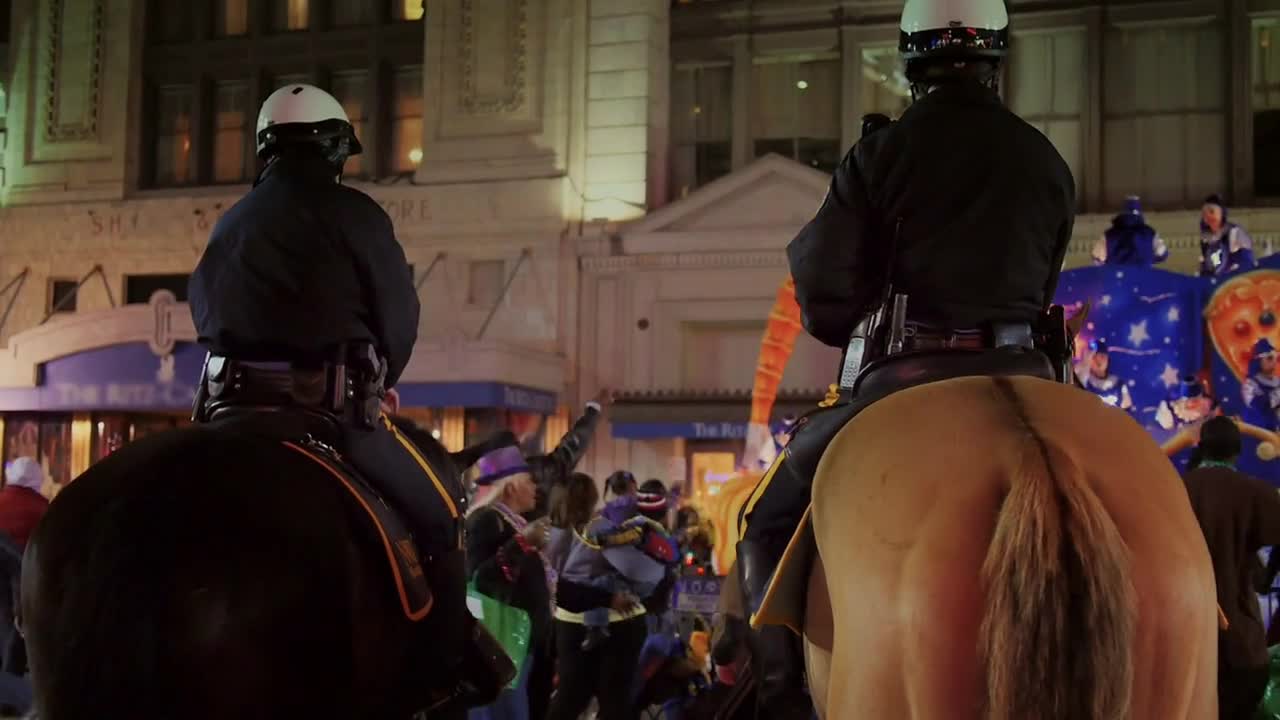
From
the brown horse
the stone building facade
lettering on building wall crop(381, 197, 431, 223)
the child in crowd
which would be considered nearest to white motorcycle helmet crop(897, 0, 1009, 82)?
the brown horse

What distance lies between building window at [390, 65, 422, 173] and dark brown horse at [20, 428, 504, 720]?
23.8m

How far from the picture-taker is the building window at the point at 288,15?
96.2 feet

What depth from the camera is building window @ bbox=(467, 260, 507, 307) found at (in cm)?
2583

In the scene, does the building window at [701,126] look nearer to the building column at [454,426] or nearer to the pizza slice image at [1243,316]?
the building column at [454,426]

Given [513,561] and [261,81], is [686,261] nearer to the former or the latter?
[261,81]

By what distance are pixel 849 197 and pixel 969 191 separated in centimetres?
39

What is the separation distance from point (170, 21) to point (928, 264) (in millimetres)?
28360

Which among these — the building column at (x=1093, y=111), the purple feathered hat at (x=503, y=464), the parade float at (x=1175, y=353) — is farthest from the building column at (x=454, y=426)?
the purple feathered hat at (x=503, y=464)

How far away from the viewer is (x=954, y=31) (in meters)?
4.89

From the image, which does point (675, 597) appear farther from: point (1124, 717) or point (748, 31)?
point (748, 31)

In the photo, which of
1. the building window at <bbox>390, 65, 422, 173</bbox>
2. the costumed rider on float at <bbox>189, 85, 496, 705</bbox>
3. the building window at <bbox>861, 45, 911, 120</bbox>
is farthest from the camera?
the building window at <bbox>390, 65, 422, 173</bbox>

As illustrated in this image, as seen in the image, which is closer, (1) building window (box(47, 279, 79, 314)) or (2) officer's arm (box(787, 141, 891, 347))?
(2) officer's arm (box(787, 141, 891, 347))

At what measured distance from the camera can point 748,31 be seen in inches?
1056

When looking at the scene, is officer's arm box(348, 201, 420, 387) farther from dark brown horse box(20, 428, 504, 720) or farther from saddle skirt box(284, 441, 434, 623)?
dark brown horse box(20, 428, 504, 720)
